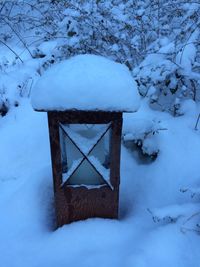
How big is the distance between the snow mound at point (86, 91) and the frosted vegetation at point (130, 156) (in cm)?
62

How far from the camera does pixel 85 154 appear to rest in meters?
1.47

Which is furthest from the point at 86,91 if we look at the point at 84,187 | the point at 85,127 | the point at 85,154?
the point at 84,187

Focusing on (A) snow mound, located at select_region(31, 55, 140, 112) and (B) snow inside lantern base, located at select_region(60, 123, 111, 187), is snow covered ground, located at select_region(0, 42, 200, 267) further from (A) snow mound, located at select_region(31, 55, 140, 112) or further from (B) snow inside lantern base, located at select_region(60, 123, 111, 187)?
(A) snow mound, located at select_region(31, 55, 140, 112)

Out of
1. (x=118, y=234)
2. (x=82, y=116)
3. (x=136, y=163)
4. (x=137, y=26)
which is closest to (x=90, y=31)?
(x=137, y=26)

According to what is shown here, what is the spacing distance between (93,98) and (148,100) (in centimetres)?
123

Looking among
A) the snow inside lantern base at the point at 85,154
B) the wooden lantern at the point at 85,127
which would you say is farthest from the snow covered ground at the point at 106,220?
the snow inside lantern base at the point at 85,154

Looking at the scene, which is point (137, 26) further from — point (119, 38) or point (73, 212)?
point (73, 212)

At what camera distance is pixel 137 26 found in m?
2.71

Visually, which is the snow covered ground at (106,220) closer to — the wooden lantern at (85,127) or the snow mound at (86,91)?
the wooden lantern at (85,127)

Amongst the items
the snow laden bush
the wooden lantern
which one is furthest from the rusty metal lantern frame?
the snow laden bush

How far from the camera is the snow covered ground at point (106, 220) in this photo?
1.51 meters

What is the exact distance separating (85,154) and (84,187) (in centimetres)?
21

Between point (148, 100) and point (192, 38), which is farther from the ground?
point (192, 38)

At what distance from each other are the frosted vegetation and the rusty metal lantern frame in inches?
2.6
